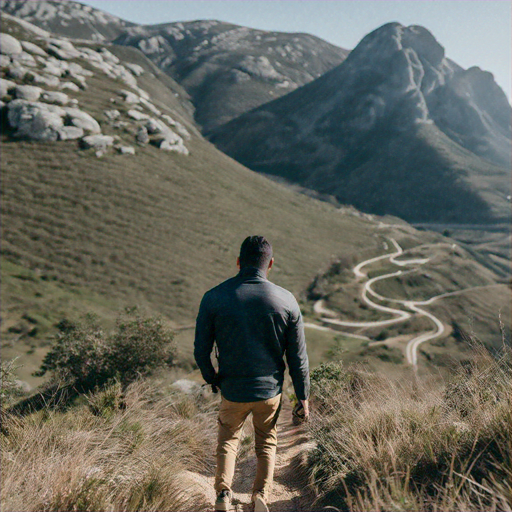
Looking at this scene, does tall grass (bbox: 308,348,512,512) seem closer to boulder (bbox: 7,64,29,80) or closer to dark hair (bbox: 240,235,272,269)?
dark hair (bbox: 240,235,272,269)

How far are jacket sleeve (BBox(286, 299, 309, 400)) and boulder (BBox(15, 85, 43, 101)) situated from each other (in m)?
73.6

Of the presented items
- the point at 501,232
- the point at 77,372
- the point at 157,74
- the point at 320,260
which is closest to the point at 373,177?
the point at 501,232

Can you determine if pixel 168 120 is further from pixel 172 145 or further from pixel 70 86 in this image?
pixel 70 86

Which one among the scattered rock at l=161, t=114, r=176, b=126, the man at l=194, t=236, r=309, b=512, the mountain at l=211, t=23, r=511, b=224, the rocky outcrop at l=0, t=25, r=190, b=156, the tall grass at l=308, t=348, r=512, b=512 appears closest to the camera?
the tall grass at l=308, t=348, r=512, b=512

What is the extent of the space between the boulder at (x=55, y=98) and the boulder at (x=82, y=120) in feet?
7.22

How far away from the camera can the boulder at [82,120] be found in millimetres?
65438

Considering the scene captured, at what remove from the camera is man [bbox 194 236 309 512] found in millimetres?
4148

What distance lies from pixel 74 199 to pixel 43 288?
1732 cm

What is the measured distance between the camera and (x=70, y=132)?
6347 centimetres

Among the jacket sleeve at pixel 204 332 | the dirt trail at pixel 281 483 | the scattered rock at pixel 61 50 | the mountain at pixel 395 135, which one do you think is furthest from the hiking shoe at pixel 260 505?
the mountain at pixel 395 135

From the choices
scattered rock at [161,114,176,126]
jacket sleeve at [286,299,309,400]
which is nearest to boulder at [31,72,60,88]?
scattered rock at [161,114,176,126]

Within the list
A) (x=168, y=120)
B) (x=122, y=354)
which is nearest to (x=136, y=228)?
(x=168, y=120)

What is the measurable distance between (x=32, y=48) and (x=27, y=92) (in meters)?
20.2

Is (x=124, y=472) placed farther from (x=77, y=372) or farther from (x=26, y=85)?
(x=26, y=85)
